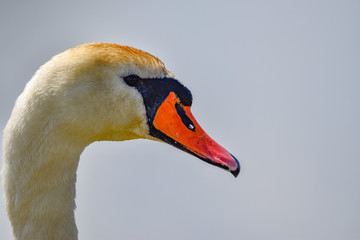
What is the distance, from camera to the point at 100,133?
3.46 meters

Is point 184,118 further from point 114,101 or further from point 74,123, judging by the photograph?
point 74,123

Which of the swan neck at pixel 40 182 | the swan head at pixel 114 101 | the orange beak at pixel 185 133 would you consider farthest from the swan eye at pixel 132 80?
the swan neck at pixel 40 182

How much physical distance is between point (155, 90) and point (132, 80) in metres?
0.18

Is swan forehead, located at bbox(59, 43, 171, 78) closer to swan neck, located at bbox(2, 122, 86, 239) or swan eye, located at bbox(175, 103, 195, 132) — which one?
swan eye, located at bbox(175, 103, 195, 132)

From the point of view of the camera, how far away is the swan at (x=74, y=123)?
3227 millimetres

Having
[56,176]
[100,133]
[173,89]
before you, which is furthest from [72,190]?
[173,89]

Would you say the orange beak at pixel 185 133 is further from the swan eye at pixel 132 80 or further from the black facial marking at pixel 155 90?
the swan eye at pixel 132 80

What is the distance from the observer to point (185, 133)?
358cm

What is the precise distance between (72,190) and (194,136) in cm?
84

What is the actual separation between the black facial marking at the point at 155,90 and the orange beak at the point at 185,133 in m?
0.03

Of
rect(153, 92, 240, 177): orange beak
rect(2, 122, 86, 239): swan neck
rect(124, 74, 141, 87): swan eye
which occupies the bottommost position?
rect(2, 122, 86, 239): swan neck

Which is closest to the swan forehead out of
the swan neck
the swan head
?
the swan head

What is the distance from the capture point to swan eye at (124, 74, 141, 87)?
341 cm

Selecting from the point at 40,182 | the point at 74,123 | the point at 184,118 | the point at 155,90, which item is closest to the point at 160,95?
the point at 155,90
